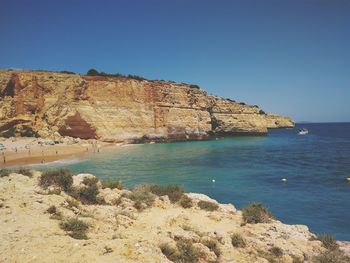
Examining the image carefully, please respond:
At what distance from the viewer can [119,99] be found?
56.0m

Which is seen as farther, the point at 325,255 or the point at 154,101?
the point at 154,101

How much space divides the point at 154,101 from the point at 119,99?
818 cm

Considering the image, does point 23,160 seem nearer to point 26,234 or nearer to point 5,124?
point 5,124

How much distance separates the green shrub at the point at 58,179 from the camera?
41.5 feet

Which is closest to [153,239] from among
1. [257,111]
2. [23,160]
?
[23,160]

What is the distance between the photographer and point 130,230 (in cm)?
922

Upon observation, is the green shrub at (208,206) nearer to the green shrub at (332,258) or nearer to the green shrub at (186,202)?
the green shrub at (186,202)

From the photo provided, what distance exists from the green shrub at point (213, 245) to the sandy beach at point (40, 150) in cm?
2874

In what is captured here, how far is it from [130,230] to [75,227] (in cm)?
171

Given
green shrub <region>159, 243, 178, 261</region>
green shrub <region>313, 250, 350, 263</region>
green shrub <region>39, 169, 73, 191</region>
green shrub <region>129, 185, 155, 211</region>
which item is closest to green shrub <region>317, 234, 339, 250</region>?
green shrub <region>313, 250, 350, 263</region>

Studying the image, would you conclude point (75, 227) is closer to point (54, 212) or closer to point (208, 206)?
point (54, 212)

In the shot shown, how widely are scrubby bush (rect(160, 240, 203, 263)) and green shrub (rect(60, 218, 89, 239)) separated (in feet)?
6.61

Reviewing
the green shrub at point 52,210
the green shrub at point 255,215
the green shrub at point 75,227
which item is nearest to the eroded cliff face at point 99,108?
the green shrub at point 52,210

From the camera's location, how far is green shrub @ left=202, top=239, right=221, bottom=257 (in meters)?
8.29
